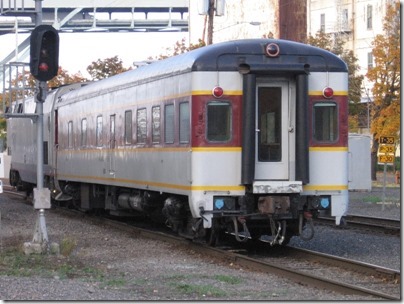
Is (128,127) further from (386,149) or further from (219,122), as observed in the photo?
(386,149)

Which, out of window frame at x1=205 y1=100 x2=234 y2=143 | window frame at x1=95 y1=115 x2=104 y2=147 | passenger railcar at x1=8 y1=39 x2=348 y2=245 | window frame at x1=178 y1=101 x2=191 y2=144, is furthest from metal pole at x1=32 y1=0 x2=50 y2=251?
window frame at x1=95 y1=115 x2=104 y2=147

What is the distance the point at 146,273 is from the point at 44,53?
4303mm

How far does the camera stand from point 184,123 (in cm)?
1598

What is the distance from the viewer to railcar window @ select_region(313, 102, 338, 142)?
52.3 feet

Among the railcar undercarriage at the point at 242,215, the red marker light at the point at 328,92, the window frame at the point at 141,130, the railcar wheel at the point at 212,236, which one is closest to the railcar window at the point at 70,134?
the railcar undercarriage at the point at 242,215

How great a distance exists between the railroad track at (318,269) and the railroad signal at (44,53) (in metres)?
3.66

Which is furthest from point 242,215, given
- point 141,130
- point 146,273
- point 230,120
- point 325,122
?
point 141,130

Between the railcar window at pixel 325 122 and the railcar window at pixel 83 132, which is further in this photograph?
the railcar window at pixel 83 132

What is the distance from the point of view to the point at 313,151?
15852 millimetres

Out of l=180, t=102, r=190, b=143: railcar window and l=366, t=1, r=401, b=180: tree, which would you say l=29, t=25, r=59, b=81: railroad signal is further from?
l=366, t=1, r=401, b=180: tree

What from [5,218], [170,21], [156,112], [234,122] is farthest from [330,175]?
[170,21]

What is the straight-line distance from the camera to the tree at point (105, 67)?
5697 cm

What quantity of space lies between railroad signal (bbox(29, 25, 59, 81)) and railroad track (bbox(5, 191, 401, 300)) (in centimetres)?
366

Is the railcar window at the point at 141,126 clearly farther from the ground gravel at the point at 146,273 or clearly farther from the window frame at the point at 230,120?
the window frame at the point at 230,120
